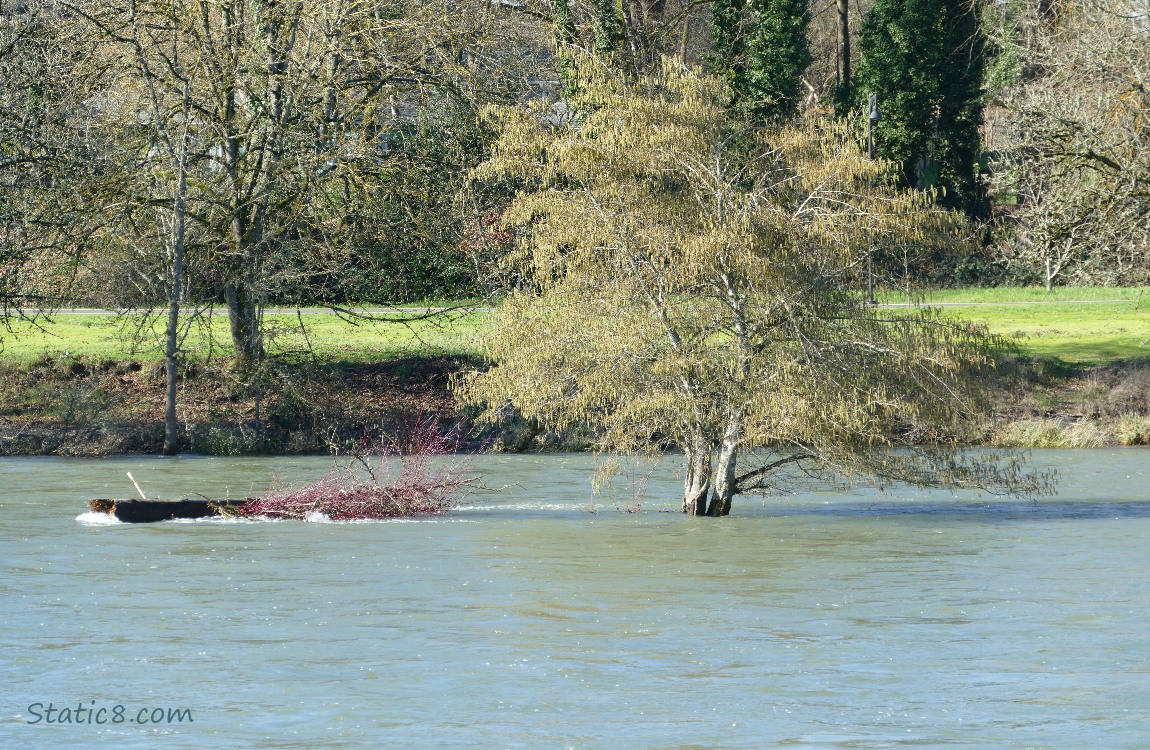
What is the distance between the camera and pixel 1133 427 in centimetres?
3397

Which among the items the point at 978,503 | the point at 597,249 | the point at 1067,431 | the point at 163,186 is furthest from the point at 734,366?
the point at 163,186

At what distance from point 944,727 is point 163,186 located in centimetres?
2534

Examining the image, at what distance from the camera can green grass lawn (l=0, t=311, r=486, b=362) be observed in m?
37.5

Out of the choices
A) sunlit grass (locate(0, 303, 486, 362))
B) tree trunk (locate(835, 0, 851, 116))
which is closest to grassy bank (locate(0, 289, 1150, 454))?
sunlit grass (locate(0, 303, 486, 362))

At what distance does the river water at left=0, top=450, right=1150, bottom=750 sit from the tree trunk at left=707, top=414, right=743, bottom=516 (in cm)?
49

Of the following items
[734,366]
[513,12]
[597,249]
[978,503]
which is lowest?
[978,503]

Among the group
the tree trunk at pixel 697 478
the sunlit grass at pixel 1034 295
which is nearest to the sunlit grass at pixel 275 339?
the tree trunk at pixel 697 478

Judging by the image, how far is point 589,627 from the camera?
1731cm

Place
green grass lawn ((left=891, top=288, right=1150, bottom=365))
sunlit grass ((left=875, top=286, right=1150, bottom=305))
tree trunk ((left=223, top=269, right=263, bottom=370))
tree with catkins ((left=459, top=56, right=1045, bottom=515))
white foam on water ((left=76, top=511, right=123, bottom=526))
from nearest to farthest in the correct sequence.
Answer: tree with catkins ((left=459, top=56, right=1045, bottom=515)) → white foam on water ((left=76, top=511, right=123, bottom=526)) → tree trunk ((left=223, top=269, right=263, bottom=370)) → green grass lawn ((left=891, top=288, right=1150, bottom=365)) → sunlit grass ((left=875, top=286, right=1150, bottom=305))

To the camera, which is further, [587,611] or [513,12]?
[513,12]

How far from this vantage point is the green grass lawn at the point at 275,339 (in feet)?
123

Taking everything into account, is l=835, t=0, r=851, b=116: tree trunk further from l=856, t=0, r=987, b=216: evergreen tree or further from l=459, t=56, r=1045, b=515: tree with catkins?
l=459, t=56, r=1045, b=515: tree with catkins

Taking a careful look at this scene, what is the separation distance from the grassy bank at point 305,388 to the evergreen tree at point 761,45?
57.4ft

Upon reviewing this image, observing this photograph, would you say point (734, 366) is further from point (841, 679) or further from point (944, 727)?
point (944, 727)
